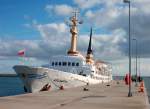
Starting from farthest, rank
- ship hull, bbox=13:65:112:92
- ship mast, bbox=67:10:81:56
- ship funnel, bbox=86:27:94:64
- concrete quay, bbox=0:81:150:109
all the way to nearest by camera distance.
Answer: ship funnel, bbox=86:27:94:64
ship mast, bbox=67:10:81:56
ship hull, bbox=13:65:112:92
concrete quay, bbox=0:81:150:109

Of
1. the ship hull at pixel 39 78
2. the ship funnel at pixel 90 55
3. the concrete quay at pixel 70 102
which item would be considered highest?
the ship funnel at pixel 90 55

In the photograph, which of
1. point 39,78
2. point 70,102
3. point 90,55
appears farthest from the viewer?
point 90,55

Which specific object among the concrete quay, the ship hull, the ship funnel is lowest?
the concrete quay

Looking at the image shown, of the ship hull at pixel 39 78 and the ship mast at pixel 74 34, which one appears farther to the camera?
the ship mast at pixel 74 34

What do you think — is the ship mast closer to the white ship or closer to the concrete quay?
the white ship

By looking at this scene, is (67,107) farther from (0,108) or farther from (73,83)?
(73,83)

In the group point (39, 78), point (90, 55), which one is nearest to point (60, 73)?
point (39, 78)

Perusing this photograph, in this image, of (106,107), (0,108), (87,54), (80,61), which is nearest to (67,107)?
(106,107)

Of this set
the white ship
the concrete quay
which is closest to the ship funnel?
the white ship

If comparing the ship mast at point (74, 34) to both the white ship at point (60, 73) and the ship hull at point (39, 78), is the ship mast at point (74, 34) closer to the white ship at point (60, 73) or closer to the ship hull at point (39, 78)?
the white ship at point (60, 73)

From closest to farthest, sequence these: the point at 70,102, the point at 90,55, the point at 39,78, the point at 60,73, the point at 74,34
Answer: the point at 70,102 → the point at 39,78 → the point at 60,73 → the point at 74,34 → the point at 90,55

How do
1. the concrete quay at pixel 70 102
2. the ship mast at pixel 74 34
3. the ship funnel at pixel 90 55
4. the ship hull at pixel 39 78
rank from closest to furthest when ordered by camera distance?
the concrete quay at pixel 70 102 < the ship hull at pixel 39 78 < the ship mast at pixel 74 34 < the ship funnel at pixel 90 55

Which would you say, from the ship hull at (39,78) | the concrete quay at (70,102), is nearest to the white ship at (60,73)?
the ship hull at (39,78)

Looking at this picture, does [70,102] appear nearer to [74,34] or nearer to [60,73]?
→ [60,73]
